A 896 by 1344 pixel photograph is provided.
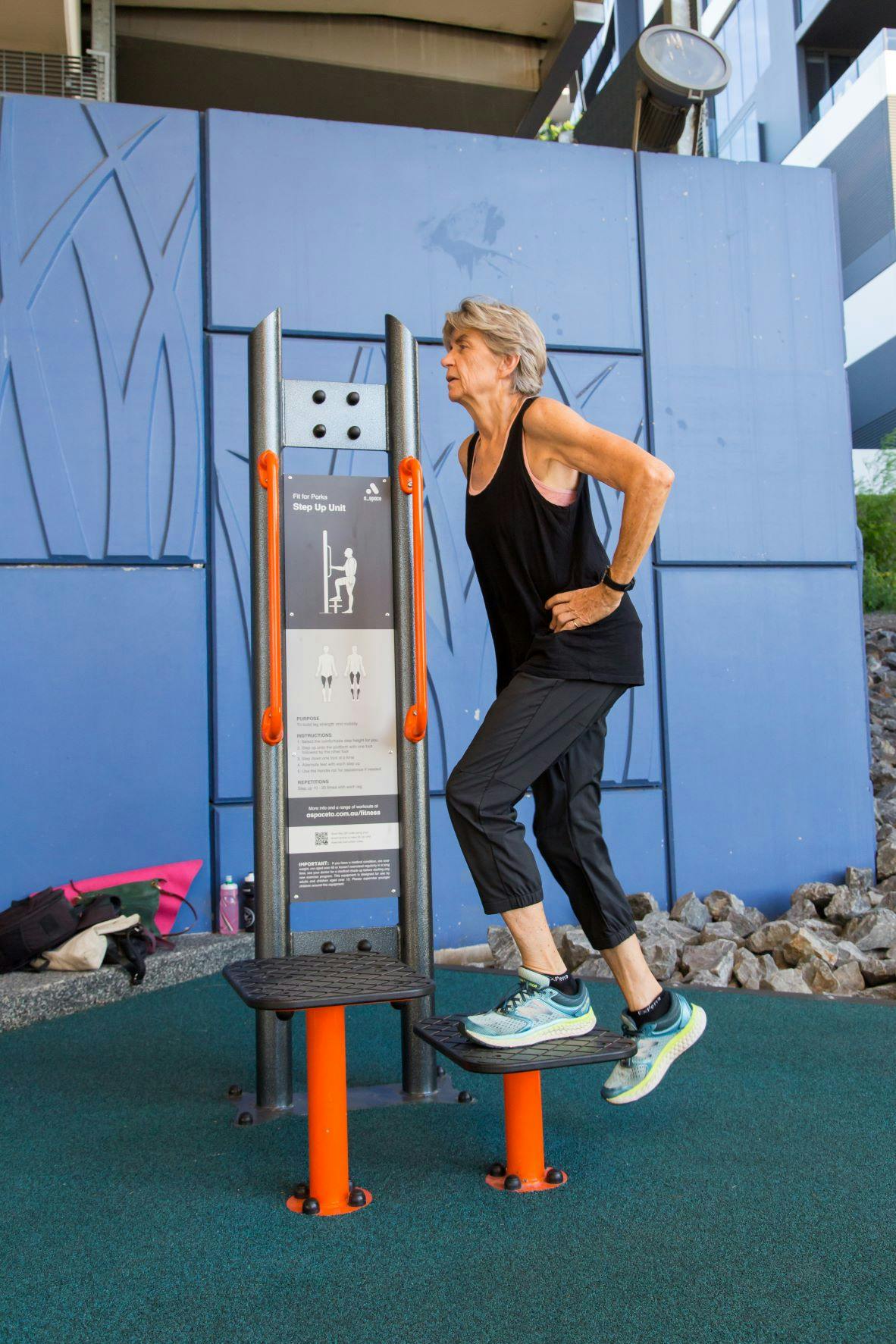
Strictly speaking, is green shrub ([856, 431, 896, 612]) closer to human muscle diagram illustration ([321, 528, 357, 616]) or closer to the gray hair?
human muscle diagram illustration ([321, 528, 357, 616])

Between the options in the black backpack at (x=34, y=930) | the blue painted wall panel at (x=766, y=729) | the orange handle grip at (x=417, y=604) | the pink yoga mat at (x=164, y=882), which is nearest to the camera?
the orange handle grip at (x=417, y=604)

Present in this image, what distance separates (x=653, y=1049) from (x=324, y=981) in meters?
0.68

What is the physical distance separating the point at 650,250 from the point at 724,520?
1261 mm

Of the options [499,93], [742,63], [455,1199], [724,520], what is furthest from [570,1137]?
[742,63]

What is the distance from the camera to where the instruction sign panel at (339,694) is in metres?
2.50

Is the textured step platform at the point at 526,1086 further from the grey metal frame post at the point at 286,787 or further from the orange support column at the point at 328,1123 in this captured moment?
the grey metal frame post at the point at 286,787

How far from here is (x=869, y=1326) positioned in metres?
1.42

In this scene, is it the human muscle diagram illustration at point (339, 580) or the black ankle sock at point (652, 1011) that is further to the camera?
the human muscle diagram illustration at point (339, 580)

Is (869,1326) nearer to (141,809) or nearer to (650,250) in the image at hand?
(141,809)

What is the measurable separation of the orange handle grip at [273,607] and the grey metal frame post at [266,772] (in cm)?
1

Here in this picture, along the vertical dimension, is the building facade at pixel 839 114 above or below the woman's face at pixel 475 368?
above

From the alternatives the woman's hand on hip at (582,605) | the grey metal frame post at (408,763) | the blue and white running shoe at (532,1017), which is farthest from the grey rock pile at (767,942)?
the woman's hand on hip at (582,605)

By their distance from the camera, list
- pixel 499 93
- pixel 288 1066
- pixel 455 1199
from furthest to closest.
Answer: pixel 499 93 < pixel 288 1066 < pixel 455 1199

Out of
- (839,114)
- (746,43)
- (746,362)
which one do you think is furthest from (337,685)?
(746,43)
